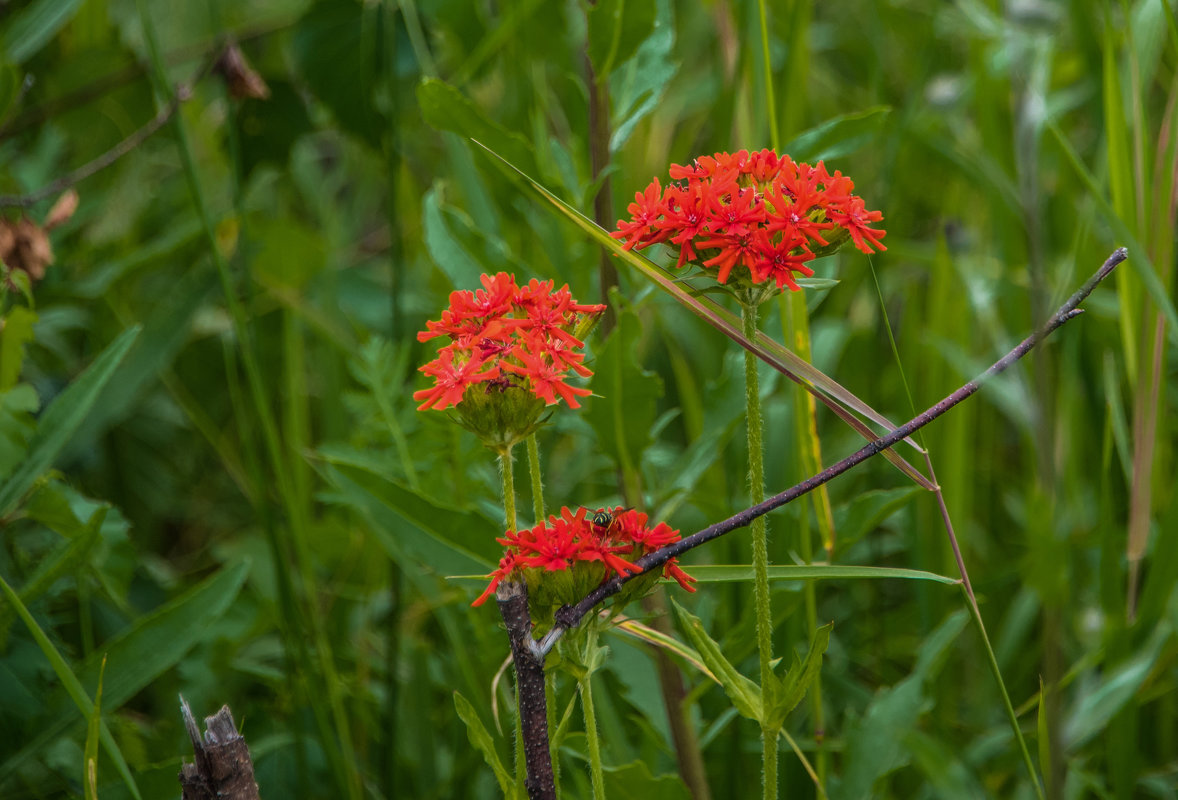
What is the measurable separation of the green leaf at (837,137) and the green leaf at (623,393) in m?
0.36

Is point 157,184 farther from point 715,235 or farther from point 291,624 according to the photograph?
point 715,235

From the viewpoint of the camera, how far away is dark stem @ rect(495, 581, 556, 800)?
865 mm

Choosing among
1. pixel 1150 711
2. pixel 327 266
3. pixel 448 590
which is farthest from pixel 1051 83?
pixel 448 590

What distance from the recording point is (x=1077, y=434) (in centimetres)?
212

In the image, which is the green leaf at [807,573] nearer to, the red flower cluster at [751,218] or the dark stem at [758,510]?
the dark stem at [758,510]

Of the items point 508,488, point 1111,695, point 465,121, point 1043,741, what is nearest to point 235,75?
point 465,121

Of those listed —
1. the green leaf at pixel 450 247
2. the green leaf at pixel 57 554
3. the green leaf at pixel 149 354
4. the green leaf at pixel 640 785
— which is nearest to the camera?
the green leaf at pixel 640 785

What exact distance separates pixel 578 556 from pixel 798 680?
0.95ft

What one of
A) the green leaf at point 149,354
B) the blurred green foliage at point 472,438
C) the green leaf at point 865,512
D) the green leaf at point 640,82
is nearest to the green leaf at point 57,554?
the blurred green foliage at point 472,438

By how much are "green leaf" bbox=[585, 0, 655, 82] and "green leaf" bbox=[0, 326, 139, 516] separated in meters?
0.72

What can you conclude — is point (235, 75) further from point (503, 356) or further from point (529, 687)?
point (529, 687)

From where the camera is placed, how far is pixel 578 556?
0.87 meters

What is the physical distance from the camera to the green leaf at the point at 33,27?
1.87m

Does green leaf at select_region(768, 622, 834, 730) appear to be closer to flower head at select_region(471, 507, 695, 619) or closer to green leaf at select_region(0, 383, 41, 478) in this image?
flower head at select_region(471, 507, 695, 619)
